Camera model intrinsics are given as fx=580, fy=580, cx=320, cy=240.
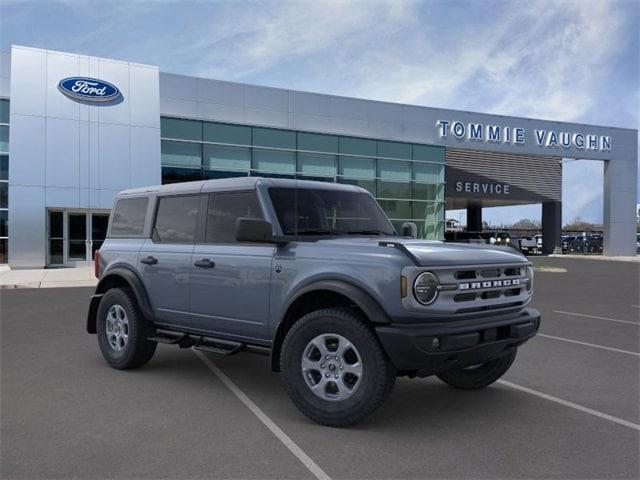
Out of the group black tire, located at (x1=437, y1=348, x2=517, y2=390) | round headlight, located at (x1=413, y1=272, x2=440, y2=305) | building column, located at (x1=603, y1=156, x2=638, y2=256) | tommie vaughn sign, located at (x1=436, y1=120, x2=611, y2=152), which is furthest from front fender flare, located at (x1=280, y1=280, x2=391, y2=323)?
building column, located at (x1=603, y1=156, x2=638, y2=256)

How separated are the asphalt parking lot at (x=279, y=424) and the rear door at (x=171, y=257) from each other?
779mm

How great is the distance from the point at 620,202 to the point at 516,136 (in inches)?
433

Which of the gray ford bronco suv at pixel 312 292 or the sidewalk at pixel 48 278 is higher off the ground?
the gray ford bronco suv at pixel 312 292

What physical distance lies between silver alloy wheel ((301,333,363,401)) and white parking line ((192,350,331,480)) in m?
0.43

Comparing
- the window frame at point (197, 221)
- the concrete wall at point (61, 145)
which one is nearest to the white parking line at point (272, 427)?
the window frame at point (197, 221)

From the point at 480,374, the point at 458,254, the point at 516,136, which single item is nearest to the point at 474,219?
the point at 516,136

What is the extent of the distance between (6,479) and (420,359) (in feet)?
9.16

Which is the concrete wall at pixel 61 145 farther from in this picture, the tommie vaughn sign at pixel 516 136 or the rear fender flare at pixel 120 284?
the rear fender flare at pixel 120 284

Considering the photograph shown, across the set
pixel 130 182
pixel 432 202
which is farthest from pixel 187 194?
pixel 432 202

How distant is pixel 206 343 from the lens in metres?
5.72

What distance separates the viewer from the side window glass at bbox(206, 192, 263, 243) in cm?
551

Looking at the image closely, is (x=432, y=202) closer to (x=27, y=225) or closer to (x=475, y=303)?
(x=27, y=225)

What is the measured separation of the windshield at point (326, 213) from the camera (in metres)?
5.41

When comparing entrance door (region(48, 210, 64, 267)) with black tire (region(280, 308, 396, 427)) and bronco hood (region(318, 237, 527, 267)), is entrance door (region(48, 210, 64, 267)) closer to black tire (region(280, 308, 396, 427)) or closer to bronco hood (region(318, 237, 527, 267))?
bronco hood (region(318, 237, 527, 267))
